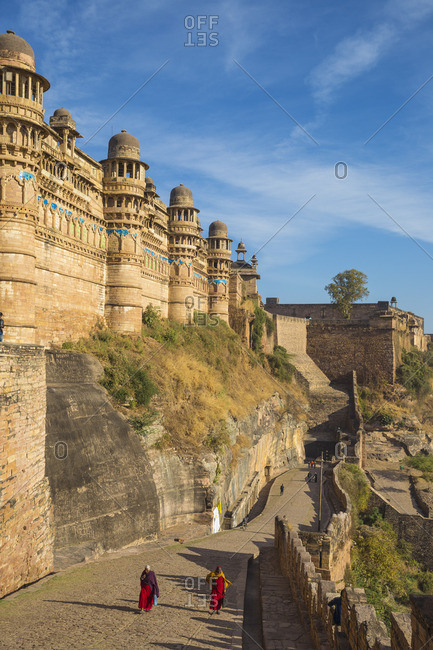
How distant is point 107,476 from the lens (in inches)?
658

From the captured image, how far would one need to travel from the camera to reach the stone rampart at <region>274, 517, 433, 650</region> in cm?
493

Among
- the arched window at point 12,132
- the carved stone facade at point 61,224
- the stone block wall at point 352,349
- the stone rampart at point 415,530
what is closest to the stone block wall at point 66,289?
the carved stone facade at point 61,224

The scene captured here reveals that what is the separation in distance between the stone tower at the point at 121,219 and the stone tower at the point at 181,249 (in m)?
9.03

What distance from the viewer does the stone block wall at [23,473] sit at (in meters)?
11.1

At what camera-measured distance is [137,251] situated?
2683 centimetres

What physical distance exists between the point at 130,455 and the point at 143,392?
366 centimetres

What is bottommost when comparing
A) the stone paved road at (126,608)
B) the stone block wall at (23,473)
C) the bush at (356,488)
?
the bush at (356,488)

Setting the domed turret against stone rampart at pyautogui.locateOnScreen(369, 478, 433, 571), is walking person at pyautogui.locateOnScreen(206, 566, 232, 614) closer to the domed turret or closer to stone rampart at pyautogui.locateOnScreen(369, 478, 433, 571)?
the domed turret

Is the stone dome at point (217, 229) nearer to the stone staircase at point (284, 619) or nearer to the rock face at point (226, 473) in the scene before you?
the rock face at point (226, 473)

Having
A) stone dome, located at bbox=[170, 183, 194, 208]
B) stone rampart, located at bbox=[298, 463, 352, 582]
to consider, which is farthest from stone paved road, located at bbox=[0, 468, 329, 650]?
stone dome, located at bbox=[170, 183, 194, 208]

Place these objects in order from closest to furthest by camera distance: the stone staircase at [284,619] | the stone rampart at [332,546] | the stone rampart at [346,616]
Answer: the stone rampart at [346,616]
the stone staircase at [284,619]
the stone rampart at [332,546]

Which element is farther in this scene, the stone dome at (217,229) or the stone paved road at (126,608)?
the stone dome at (217,229)

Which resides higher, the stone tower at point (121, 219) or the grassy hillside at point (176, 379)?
the stone tower at point (121, 219)

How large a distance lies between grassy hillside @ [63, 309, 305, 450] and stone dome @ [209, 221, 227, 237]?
10046 mm
